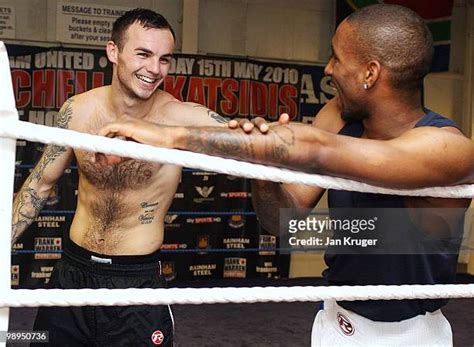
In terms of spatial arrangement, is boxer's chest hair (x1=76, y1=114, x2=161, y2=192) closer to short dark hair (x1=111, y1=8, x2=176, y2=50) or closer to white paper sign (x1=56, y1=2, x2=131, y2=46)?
short dark hair (x1=111, y1=8, x2=176, y2=50)

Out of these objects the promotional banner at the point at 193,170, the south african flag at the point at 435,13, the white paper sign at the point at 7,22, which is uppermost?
the south african flag at the point at 435,13

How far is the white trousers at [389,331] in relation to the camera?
1.40 m

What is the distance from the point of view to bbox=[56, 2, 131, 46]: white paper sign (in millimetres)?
5047

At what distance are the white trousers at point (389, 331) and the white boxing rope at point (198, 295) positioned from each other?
267 mm

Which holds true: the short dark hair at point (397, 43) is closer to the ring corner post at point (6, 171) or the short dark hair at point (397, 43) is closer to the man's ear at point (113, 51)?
the ring corner post at point (6, 171)

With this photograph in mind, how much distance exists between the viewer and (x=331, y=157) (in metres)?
1.10

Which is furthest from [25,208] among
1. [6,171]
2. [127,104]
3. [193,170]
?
[193,170]

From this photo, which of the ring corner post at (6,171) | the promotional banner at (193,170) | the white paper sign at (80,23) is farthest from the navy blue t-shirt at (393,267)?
the white paper sign at (80,23)

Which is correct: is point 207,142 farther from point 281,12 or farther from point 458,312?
point 281,12

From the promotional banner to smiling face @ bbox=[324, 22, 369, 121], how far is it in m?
3.66

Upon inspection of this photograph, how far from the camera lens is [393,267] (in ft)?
4.50

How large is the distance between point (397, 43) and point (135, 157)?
0.63 metres

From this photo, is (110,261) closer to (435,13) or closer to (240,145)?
(240,145)

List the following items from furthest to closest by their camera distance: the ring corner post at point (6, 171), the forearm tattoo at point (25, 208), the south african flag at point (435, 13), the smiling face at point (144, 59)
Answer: the south african flag at point (435, 13)
the smiling face at point (144, 59)
the forearm tattoo at point (25, 208)
the ring corner post at point (6, 171)
